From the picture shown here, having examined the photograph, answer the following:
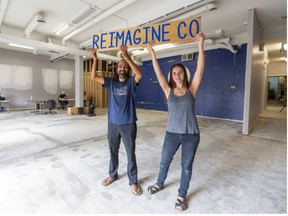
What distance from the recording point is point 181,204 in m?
1.74

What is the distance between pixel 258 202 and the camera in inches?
73.1

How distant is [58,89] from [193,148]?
11.2 metres

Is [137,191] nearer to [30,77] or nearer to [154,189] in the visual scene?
[154,189]

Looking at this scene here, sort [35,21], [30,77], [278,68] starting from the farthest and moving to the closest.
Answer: [278,68] < [30,77] < [35,21]

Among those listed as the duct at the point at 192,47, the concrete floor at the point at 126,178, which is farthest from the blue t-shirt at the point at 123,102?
the duct at the point at 192,47

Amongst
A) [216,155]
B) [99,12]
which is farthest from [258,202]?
[99,12]

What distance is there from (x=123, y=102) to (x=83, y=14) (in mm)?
4184

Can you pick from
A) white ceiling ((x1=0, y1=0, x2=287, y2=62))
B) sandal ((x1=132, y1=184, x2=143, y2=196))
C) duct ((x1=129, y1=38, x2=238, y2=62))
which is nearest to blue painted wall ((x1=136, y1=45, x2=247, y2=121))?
duct ((x1=129, y1=38, x2=238, y2=62))

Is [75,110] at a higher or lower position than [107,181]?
higher

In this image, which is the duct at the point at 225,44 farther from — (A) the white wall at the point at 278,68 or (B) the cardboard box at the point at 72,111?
(A) the white wall at the point at 278,68

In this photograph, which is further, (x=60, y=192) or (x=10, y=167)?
(x=10, y=167)

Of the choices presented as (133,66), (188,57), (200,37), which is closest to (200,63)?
(200,37)

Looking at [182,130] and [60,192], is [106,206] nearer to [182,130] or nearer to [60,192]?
[60,192]

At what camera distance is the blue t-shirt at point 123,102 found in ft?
6.25
